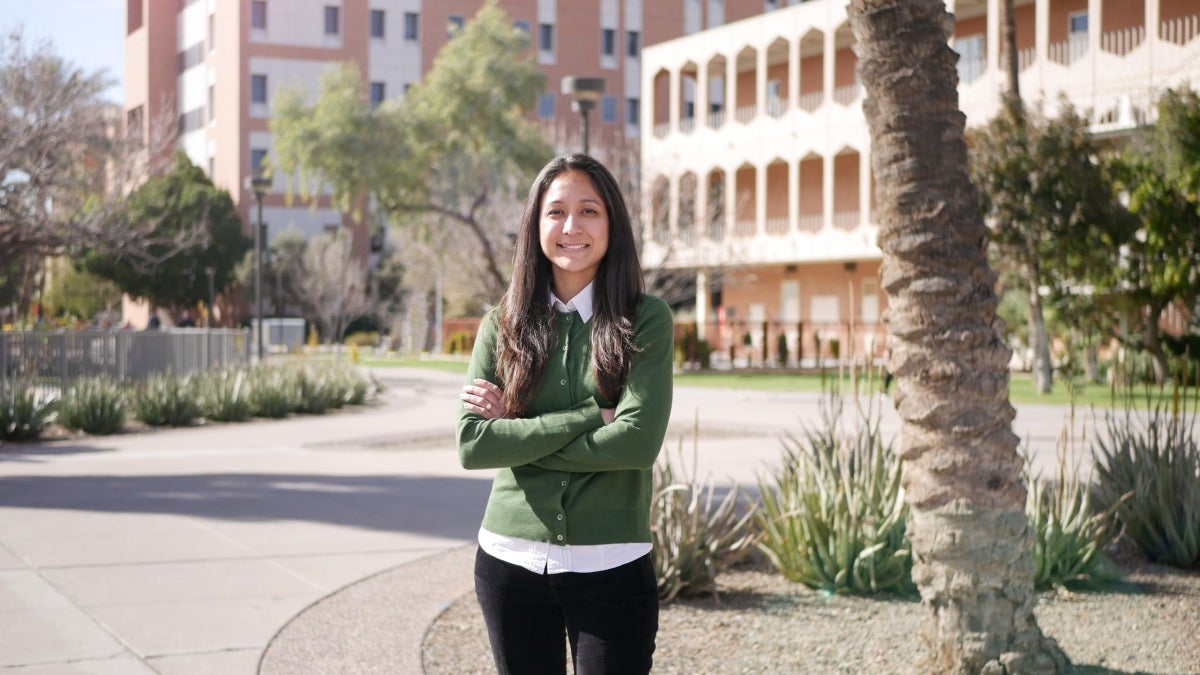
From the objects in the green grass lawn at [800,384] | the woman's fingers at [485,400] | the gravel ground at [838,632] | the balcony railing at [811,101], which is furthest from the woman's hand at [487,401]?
the balcony railing at [811,101]

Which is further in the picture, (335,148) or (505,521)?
(335,148)

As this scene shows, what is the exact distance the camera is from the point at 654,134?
52.1m

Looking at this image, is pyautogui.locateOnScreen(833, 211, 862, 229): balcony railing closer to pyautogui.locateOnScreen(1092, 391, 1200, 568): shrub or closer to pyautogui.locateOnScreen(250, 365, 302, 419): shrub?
pyautogui.locateOnScreen(250, 365, 302, 419): shrub

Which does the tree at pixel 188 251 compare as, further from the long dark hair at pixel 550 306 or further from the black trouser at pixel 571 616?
the black trouser at pixel 571 616

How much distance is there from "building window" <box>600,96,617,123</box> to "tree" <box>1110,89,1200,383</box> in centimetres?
4721

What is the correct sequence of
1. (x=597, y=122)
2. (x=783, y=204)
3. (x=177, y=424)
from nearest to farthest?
(x=177, y=424), (x=783, y=204), (x=597, y=122)

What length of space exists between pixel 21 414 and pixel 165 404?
7.41 ft

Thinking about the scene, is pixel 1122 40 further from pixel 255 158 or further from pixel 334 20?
pixel 255 158

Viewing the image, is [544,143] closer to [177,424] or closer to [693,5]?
[177,424]

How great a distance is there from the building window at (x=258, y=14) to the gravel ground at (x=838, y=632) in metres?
62.8

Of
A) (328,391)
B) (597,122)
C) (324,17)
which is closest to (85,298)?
(324,17)

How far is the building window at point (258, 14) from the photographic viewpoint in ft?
213

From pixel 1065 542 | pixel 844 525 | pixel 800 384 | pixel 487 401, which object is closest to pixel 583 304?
pixel 487 401

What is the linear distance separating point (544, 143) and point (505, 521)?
121 ft
